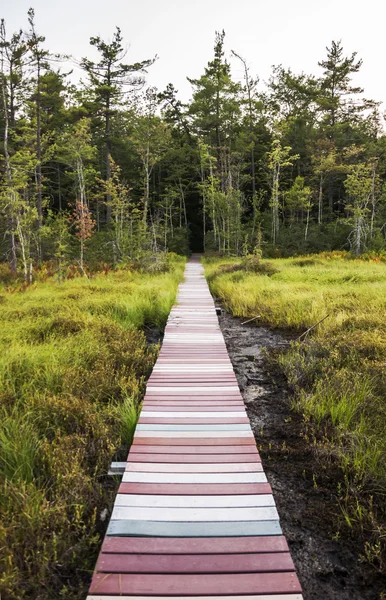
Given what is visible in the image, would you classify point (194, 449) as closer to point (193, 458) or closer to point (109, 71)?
point (193, 458)

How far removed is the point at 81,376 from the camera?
3.95 m

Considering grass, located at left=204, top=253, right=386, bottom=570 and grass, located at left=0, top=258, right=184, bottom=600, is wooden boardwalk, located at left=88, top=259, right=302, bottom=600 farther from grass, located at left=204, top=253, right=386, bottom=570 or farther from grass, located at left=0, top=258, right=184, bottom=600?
grass, located at left=204, top=253, right=386, bottom=570

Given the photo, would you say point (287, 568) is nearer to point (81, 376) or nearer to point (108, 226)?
point (81, 376)

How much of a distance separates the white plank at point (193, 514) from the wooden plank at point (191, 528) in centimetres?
2

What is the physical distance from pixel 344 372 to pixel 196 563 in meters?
3.04

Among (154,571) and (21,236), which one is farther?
(21,236)

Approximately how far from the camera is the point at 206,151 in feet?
83.6

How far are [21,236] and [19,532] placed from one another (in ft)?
41.9

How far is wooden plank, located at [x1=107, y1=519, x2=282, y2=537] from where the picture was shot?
1935mm

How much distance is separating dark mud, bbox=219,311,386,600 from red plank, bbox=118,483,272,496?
30 centimetres

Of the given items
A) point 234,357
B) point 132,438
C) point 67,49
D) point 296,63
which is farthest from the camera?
point 296,63

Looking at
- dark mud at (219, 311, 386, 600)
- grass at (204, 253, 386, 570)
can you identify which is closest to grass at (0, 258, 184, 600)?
dark mud at (219, 311, 386, 600)

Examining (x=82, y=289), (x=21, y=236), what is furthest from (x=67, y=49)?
(x=82, y=289)

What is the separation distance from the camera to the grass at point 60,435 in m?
1.85
